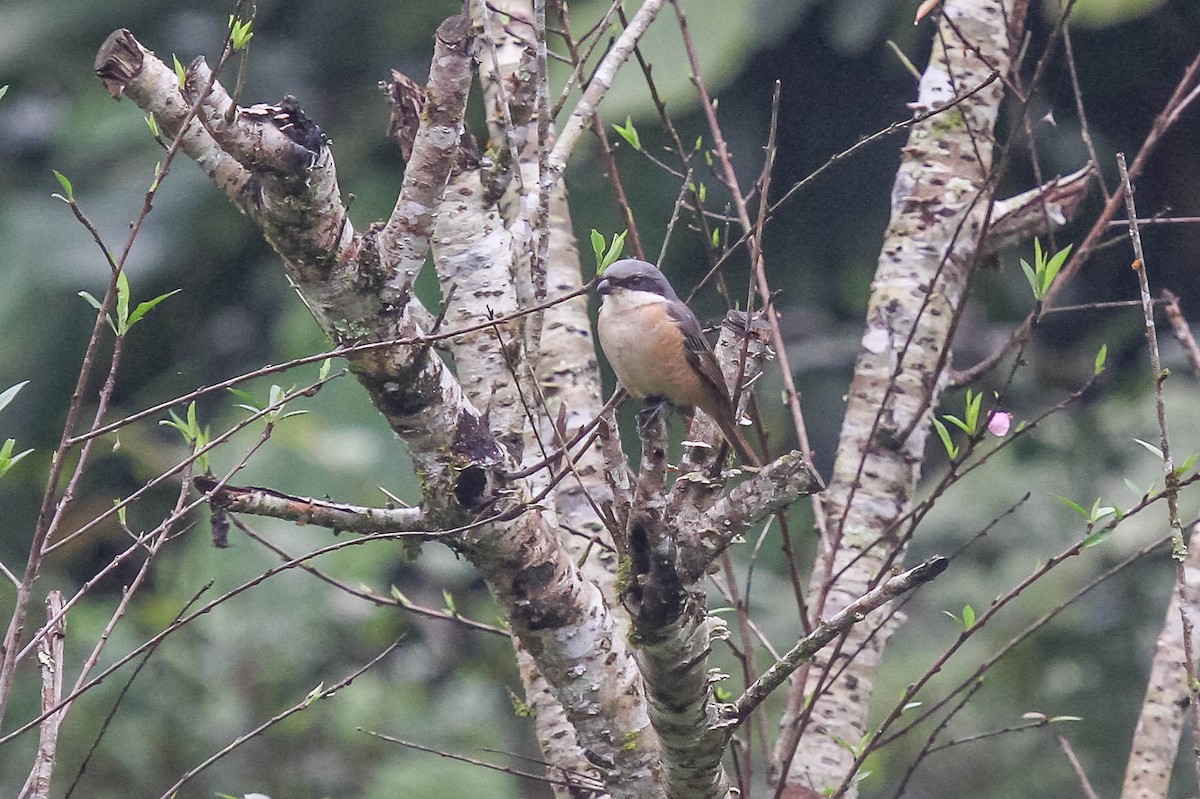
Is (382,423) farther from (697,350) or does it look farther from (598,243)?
(598,243)

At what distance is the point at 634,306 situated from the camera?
3.08m

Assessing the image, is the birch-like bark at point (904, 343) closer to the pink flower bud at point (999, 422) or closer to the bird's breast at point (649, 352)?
the pink flower bud at point (999, 422)

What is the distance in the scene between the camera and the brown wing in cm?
289

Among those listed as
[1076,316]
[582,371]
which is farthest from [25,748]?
[1076,316]

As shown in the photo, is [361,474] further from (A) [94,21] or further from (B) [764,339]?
(A) [94,21]

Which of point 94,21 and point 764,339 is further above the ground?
point 94,21

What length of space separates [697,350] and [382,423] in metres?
Result: 2.49

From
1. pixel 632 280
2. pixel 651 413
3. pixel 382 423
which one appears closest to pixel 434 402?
pixel 651 413

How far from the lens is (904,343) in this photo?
341 centimetres

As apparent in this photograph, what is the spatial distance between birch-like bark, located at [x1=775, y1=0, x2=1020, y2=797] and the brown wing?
1.63ft

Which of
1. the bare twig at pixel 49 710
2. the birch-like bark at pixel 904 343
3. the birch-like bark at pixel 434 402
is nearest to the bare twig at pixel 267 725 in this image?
the bare twig at pixel 49 710

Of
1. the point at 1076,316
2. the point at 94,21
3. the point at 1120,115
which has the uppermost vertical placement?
the point at 94,21

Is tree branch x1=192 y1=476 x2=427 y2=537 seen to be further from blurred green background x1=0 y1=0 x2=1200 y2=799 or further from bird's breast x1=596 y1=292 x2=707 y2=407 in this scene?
blurred green background x1=0 y1=0 x2=1200 y2=799

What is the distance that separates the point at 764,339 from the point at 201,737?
3269 millimetres
